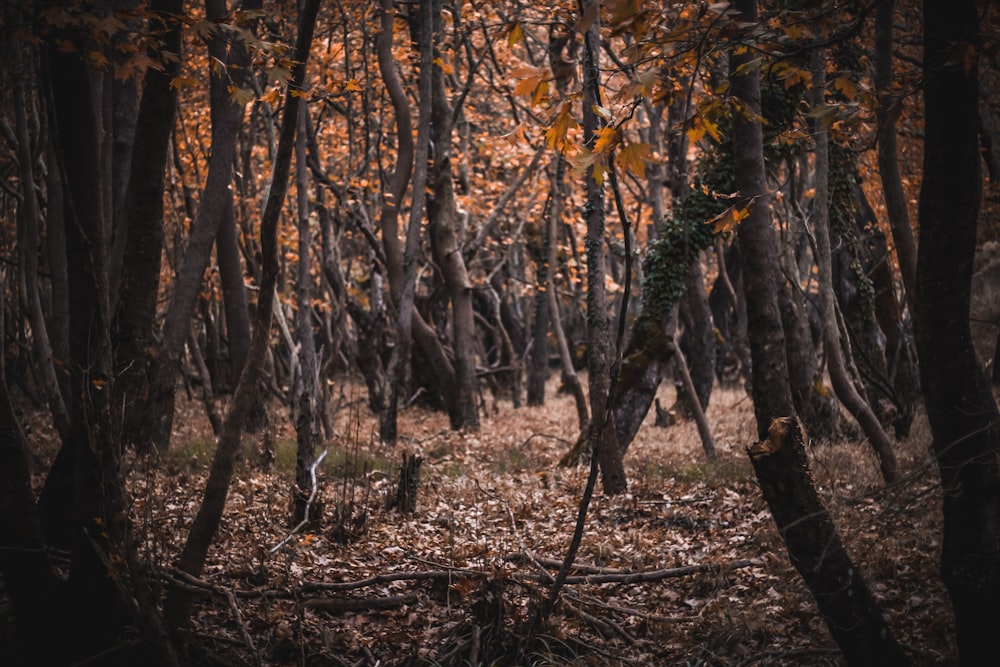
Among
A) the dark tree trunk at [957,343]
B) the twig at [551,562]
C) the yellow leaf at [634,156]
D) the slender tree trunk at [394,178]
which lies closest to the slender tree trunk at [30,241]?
the twig at [551,562]

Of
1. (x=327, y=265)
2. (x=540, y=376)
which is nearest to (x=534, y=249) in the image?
(x=540, y=376)

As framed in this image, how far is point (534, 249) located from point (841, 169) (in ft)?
35.4

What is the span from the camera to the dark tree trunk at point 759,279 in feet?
15.7

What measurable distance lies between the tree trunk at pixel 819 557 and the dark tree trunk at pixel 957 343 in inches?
15.8

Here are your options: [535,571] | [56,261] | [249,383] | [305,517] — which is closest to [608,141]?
[249,383]

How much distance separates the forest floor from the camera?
4531 millimetres

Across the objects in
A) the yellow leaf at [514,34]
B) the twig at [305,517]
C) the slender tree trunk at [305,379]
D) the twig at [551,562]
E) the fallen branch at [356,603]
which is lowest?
the fallen branch at [356,603]

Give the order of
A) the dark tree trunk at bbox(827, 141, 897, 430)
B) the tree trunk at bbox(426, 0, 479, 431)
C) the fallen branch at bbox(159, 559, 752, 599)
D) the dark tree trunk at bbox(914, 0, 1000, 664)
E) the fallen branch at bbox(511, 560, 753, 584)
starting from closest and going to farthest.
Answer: the dark tree trunk at bbox(914, 0, 1000, 664)
the fallen branch at bbox(159, 559, 752, 599)
the fallen branch at bbox(511, 560, 753, 584)
the dark tree trunk at bbox(827, 141, 897, 430)
the tree trunk at bbox(426, 0, 479, 431)

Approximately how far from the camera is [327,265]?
14.2m

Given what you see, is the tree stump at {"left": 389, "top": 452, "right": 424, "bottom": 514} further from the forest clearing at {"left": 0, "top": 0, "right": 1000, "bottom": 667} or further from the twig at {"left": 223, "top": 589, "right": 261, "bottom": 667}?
the twig at {"left": 223, "top": 589, "right": 261, "bottom": 667}

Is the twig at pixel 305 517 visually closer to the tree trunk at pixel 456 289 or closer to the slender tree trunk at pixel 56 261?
the slender tree trunk at pixel 56 261

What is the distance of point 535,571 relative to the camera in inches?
211

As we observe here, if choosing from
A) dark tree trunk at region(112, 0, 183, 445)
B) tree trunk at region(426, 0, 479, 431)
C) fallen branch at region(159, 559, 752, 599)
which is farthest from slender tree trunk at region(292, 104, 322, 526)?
tree trunk at region(426, 0, 479, 431)

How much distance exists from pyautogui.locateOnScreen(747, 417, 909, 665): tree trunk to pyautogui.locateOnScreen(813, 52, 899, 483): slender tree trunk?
9.95ft
